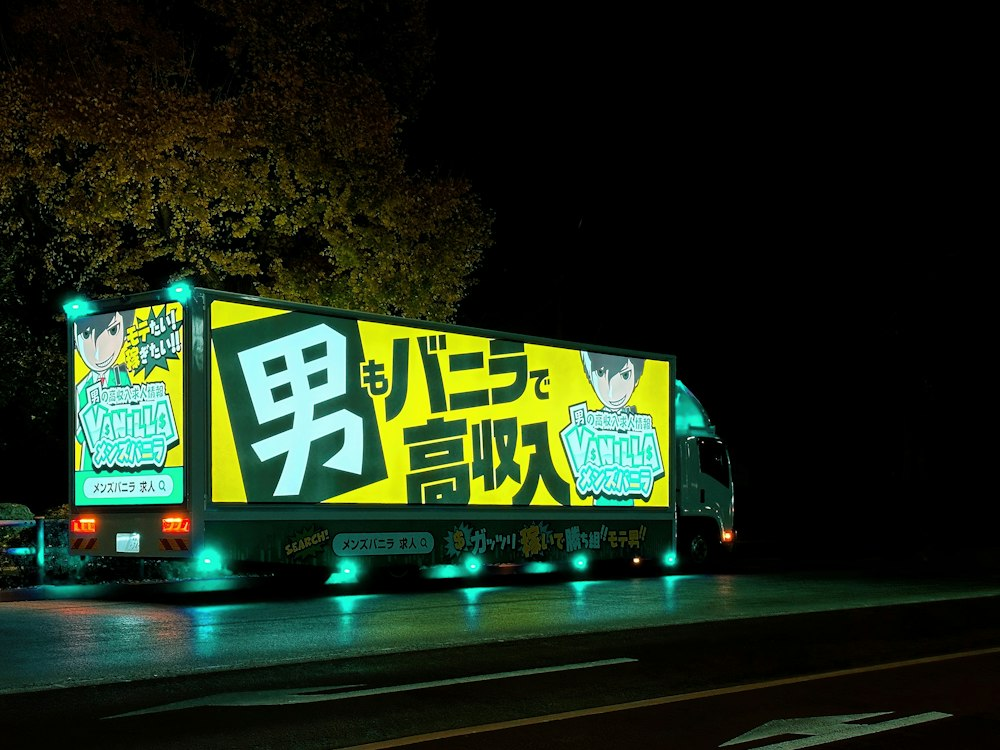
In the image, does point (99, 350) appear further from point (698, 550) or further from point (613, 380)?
point (698, 550)

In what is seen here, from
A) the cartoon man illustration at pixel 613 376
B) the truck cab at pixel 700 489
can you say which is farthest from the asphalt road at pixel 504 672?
the truck cab at pixel 700 489

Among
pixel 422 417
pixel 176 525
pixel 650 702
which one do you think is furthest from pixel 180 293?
pixel 650 702

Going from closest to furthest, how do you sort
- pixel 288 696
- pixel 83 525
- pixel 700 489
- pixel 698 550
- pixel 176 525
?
1. pixel 288 696
2. pixel 176 525
3. pixel 83 525
4. pixel 698 550
5. pixel 700 489

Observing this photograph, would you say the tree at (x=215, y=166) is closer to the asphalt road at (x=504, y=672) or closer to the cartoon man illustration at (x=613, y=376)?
the cartoon man illustration at (x=613, y=376)

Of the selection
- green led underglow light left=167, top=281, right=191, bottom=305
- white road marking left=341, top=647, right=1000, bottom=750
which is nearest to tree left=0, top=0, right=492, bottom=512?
green led underglow light left=167, top=281, right=191, bottom=305

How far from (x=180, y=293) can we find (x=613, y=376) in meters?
7.98

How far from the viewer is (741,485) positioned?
948 inches

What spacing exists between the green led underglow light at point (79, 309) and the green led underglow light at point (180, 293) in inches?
58.6

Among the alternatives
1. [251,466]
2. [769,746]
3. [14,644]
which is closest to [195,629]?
[14,644]

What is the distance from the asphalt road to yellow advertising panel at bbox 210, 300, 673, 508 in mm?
1774

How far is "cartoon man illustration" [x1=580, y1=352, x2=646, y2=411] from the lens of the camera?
21.3 m

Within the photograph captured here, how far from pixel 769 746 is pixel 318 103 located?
1774 cm

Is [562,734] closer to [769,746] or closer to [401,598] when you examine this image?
[769,746]

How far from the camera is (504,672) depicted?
10.3 m
